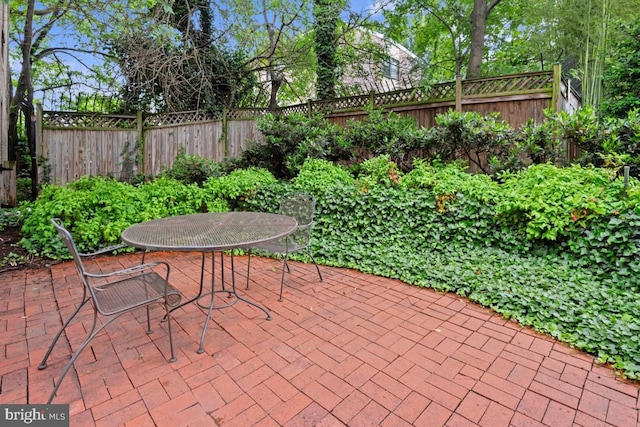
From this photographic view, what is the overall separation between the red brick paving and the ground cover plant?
345 millimetres

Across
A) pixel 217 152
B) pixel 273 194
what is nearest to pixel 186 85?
pixel 217 152

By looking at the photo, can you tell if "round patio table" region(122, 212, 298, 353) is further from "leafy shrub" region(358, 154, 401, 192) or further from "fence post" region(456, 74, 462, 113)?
"fence post" region(456, 74, 462, 113)

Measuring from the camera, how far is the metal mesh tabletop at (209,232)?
2075mm

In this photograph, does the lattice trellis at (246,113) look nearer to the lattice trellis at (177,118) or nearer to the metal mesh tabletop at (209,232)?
the lattice trellis at (177,118)

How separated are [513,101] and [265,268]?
4.45 metres

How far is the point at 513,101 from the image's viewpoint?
5164mm

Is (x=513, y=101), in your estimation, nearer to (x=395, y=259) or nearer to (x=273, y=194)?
(x=395, y=259)

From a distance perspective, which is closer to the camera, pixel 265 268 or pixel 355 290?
pixel 355 290

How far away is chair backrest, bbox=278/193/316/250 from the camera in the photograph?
344 cm

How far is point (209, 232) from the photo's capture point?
8.02 ft

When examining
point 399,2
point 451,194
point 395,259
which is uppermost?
point 399,2

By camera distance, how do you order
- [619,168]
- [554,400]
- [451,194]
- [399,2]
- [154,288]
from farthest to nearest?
[399,2]
[451,194]
[619,168]
[154,288]
[554,400]

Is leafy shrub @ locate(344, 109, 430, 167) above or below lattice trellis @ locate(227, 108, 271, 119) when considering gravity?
below

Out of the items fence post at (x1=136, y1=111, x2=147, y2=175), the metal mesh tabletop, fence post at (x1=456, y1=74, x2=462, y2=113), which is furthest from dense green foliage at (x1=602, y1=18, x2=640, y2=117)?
fence post at (x1=136, y1=111, x2=147, y2=175)
